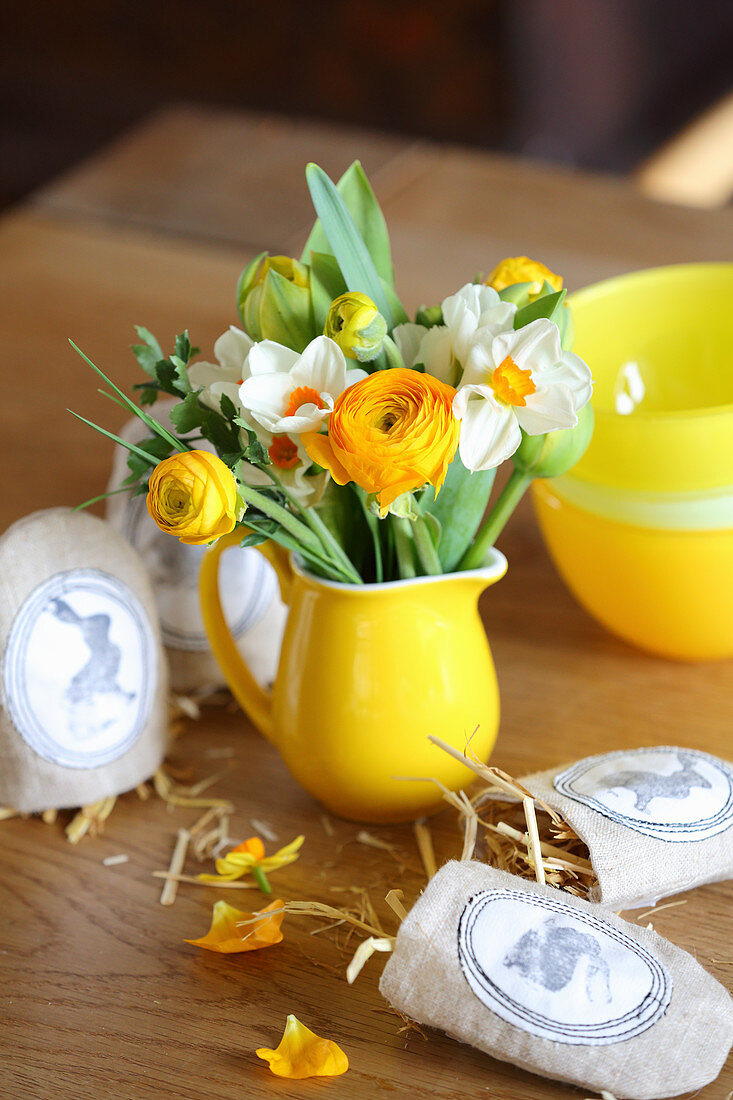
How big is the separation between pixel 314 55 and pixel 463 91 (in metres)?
0.37

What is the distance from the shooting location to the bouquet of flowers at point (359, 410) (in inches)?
18.1

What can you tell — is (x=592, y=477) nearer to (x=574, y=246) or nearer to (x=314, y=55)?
(x=574, y=246)

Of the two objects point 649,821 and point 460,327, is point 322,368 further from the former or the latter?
point 649,821

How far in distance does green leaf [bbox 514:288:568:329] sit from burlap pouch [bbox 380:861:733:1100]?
24cm

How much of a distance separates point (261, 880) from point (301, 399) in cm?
24

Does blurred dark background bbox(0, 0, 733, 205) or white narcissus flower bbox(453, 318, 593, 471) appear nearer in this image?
white narcissus flower bbox(453, 318, 593, 471)

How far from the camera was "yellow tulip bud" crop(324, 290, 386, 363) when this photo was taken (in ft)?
1.54

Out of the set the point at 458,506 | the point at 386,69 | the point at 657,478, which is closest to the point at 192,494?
the point at 458,506

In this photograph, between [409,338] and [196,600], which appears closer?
[409,338]

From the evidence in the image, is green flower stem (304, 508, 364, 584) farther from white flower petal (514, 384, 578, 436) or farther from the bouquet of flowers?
white flower petal (514, 384, 578, 436)

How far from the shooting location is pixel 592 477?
2.11 ft

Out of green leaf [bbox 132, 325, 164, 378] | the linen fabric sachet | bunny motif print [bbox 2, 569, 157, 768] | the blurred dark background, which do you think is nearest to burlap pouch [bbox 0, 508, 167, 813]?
bunny motif print [bbox 2, 569, 157, 768]

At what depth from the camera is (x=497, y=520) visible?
0.57 meters

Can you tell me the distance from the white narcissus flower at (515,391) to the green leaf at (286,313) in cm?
8
